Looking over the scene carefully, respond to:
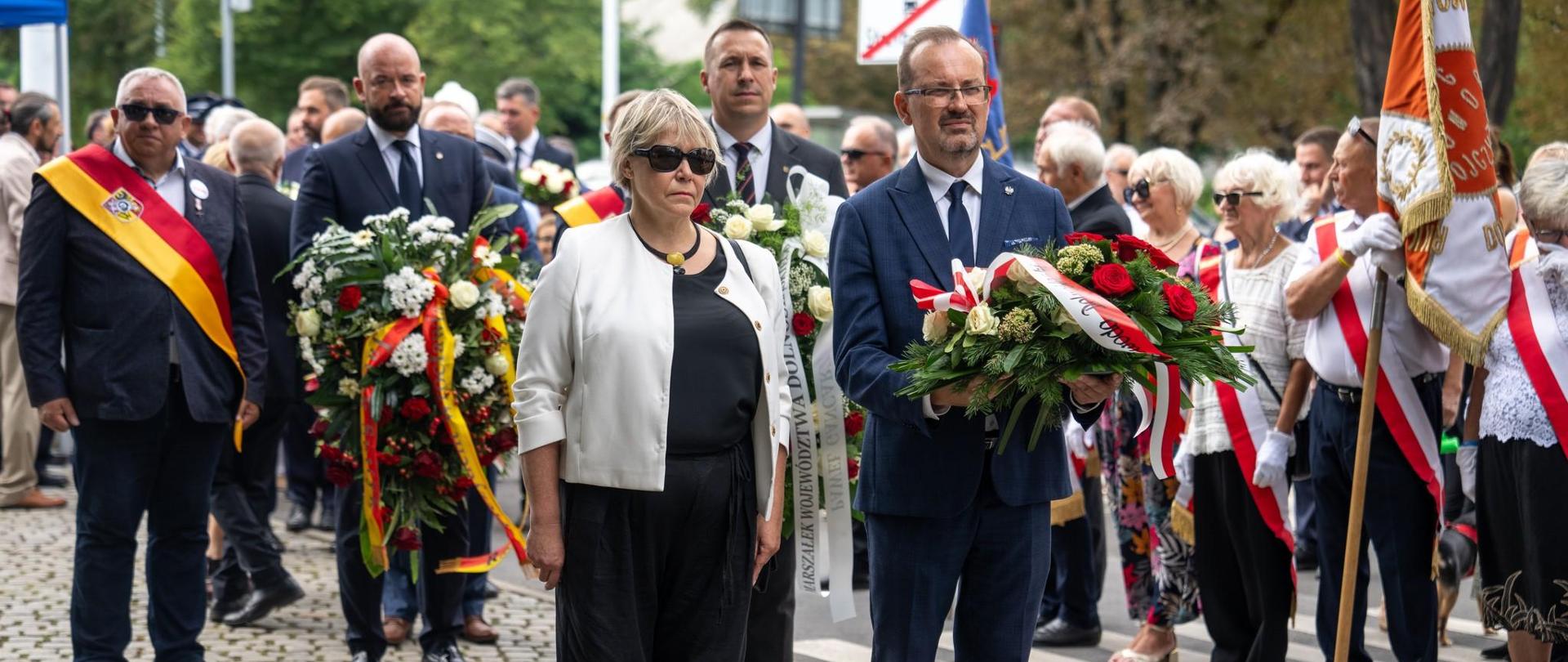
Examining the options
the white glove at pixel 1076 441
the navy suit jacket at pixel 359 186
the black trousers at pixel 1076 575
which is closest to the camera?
the navy suit jacket at pixel 359 186

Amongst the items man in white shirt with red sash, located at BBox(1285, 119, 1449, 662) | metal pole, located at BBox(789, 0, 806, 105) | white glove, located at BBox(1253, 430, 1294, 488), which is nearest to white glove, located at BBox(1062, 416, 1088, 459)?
white glove, located at BBox(1253, 430, 1294, 488)

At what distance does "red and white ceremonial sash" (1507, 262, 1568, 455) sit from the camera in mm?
6094

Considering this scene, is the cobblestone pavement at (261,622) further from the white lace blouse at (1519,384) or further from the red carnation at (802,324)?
the white lace blouse at (1519,384)

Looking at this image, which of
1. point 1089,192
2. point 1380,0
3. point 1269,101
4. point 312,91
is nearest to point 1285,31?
point 1269,101

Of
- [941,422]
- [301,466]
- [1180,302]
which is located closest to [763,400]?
[941,422]

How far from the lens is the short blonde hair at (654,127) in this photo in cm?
482

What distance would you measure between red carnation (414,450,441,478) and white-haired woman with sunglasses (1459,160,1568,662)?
3859mm

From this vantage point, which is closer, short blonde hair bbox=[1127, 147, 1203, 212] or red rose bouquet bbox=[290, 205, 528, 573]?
red rose bouquet bbox=[290, 205, 528, 573]

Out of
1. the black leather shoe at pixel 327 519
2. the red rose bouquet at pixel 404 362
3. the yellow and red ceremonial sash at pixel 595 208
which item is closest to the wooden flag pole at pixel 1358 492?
the yellow and red ceremonial sash at pixel 595 208

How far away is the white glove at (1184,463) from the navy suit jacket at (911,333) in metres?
2.15

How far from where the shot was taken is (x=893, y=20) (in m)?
10.1

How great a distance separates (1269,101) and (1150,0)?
2525mm

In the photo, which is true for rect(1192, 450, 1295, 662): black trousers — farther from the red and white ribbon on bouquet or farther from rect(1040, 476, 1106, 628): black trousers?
the red and white ribbon on bouquet

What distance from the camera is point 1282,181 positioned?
7004 mm
